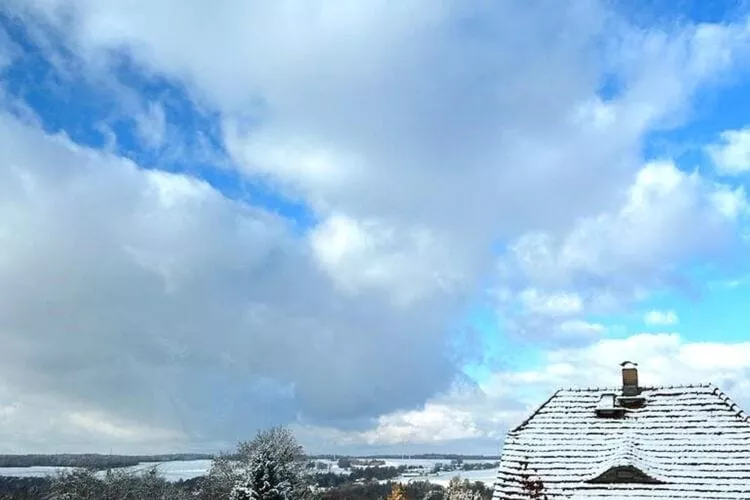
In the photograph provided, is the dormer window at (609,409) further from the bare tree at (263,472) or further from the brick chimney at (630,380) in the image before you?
the bare tree at (263,472)

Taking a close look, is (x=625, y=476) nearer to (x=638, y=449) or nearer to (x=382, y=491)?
(x=638, y=449)

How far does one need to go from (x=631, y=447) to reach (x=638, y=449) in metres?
0.25

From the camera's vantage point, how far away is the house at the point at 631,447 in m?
22.2

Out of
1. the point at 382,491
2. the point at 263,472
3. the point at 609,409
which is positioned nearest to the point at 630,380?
the point at 609,409

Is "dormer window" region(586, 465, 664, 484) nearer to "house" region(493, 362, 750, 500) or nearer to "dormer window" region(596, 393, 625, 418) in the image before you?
"house" region(493, 362, 750, 500)

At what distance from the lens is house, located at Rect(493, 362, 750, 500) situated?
22.2 m

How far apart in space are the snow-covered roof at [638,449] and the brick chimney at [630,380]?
0.33 m

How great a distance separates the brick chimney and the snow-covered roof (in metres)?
0.33

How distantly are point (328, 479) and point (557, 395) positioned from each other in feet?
520

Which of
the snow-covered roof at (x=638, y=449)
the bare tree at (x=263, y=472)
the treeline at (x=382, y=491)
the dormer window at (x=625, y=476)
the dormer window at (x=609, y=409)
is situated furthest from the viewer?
the treeline at (x=382, y=491)

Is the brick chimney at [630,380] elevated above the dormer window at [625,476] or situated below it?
above

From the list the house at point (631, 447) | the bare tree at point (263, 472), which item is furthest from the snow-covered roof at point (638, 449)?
the bare tree at point (263, 472)

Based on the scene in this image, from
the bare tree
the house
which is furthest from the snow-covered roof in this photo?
the bare tree

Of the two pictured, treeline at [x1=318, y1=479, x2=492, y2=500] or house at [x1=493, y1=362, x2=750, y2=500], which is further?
treeline at [x1=318, y1=479, x2=492, y2=500]
